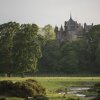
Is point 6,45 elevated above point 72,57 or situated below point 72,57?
above

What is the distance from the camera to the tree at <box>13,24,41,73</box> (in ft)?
283

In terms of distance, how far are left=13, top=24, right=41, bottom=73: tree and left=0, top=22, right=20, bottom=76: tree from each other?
1.14m

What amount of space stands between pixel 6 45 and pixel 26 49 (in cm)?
450

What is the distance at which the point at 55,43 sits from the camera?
132 metres

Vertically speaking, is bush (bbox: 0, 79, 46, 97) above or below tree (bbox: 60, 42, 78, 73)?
below

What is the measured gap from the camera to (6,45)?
286 ft

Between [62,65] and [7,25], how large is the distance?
37.8m

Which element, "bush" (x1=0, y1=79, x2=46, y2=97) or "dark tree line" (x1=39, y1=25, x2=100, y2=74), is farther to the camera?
"dark tree line" (x1=39, y1=25, x2=100, y2=74)

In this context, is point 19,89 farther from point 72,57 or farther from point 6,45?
point 72,57

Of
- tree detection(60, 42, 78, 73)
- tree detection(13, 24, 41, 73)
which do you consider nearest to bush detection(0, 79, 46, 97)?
tree detection(13, 24, 41, 73)

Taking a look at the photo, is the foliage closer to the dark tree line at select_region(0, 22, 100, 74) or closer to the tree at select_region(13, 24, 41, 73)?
the dark tree line at select_region(0, 22, 100, 74)

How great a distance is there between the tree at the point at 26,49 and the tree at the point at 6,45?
1140 mm

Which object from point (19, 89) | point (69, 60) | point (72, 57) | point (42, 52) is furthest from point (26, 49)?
point (42, 52)

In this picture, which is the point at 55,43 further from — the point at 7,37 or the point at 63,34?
the point at 63,34
